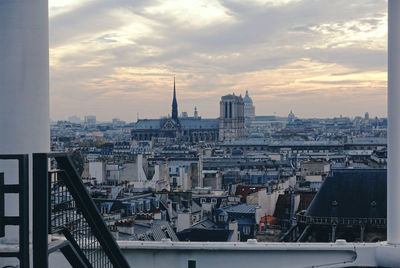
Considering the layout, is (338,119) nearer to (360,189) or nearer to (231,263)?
(360,189)

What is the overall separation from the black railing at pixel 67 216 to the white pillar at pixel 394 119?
186 centimetres

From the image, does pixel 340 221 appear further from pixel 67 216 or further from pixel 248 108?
pixel 248 108

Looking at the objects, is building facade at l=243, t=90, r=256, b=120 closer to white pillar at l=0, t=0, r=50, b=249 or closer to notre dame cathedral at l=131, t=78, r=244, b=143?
notre dame cathedral at l=131, t=78, r=244, b=143

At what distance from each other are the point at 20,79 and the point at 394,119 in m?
2.13

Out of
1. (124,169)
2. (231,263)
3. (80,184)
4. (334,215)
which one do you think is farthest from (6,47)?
(124,169)

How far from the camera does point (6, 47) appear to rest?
346 cm

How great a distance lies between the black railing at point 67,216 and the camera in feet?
7.85

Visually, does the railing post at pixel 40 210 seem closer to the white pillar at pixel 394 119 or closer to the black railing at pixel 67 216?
the black railing at pixel 67 216

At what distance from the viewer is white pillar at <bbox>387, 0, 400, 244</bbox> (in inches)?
164

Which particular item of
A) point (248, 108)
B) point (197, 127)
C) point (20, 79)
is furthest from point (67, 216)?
point (248, 108)

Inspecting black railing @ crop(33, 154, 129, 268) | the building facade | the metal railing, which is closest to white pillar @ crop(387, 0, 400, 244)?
black railing @ crop(33, 154, 129, 268)

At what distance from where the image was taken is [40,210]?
2.40 metres

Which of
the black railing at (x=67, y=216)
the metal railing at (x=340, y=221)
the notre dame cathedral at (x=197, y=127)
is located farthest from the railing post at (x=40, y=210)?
the notre dame cathedral at (x=197, y=127)

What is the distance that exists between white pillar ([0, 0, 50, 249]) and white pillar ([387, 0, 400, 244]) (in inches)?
78.3
